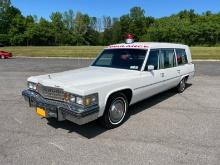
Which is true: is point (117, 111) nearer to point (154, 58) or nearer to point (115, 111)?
point (115, 111)

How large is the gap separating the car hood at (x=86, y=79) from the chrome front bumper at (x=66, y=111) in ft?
1.07

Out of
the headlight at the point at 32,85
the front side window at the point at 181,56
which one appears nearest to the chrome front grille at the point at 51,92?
the headlight at the point at 32,85

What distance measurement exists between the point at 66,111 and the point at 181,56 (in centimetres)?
514

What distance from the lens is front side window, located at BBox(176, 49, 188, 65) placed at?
8305mm

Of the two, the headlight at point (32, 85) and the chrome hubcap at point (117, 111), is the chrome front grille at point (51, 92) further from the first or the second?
the chrome hubcap at point (117, 111)

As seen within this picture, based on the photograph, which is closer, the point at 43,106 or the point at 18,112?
the point at 43,106

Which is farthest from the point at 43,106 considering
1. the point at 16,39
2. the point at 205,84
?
the point at 16,39

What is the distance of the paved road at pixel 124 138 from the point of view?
168 inches

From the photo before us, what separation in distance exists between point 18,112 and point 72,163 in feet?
10.4

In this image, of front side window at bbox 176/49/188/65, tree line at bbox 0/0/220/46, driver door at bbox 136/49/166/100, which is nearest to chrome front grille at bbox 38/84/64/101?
driver door at bbox 136/49/166/100

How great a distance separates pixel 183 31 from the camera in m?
86.9

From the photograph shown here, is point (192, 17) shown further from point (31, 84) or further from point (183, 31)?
point (31, 84)

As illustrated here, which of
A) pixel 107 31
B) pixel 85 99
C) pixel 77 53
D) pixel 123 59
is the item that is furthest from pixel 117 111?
pixel 107 31

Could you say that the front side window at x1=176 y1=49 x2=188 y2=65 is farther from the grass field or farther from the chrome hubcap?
the grass field
